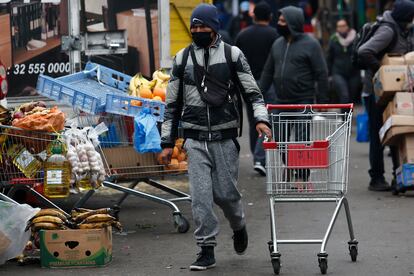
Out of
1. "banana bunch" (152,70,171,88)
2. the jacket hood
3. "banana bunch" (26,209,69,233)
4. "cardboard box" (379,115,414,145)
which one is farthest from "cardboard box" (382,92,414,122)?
"banana bunch" (26,209,69,233)

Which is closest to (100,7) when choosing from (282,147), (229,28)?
(282,147)

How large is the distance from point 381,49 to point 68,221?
4.81 m

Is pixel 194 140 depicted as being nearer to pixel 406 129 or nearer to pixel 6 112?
pixel 6 112

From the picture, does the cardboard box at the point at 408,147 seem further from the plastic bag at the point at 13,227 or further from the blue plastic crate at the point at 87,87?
the plastic bag at the point at 13,227

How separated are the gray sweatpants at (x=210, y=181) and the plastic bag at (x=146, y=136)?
1.40m

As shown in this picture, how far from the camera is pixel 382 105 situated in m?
12.7

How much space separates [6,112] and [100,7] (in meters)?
3.19

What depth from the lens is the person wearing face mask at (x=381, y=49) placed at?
12.4 meters

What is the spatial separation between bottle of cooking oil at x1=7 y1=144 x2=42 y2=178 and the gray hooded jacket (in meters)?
4.43

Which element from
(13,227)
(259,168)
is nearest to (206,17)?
(13,227)

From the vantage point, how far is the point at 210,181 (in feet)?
27.5

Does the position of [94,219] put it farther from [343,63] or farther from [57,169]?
[343,63]

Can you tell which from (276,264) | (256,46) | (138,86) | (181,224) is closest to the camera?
(276,264)

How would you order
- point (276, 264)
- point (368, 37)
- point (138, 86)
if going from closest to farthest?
1. point (276, 264)
2. point (138, 86)
3. point (368, 37)
